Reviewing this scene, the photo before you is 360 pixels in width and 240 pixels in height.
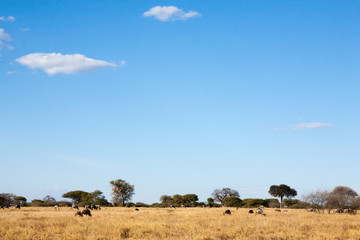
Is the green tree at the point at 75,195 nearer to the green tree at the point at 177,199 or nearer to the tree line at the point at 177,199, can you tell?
the tree line at the point at 177,199

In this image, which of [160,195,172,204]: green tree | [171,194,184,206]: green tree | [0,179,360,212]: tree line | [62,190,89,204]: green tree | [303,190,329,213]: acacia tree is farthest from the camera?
[160,195,172,204]: green tree

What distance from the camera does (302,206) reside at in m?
65.0

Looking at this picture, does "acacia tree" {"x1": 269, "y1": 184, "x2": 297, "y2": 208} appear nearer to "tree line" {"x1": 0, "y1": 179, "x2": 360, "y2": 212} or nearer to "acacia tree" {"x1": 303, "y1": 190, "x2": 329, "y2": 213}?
"tree line" {"x1": 0, "y1": 179, "x2": 360, "y2": 212}

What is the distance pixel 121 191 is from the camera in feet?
324

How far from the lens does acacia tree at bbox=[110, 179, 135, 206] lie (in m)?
98.4

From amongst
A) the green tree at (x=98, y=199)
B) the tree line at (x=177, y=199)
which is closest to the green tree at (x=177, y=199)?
the tree line at (x=177, y=199)

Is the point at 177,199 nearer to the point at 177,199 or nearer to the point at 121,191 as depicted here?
the point at 177,199

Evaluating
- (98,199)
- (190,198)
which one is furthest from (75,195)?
(190,198)

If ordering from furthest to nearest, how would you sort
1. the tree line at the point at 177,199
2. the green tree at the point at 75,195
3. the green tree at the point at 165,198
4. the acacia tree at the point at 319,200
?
the green tree at the point at 165,198
the green tree at the point at 75,195
the tree line at the point at 177,199
the acacia tree at the point at 319,200

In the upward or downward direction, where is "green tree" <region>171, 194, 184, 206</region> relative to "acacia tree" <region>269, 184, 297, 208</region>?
downward

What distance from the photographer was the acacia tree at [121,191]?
323 ft

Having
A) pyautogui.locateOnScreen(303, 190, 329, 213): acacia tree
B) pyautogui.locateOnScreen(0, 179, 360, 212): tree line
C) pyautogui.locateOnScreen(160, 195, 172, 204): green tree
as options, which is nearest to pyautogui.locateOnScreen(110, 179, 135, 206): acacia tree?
pyautogui.locateOnScreen(0, 179, 360, 212): tree line

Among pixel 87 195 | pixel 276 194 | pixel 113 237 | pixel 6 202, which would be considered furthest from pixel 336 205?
pixel 87 195

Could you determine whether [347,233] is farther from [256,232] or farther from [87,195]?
[87,195]
